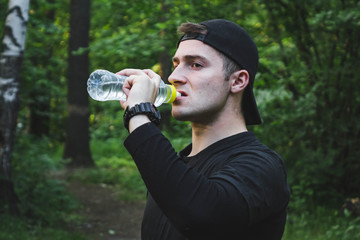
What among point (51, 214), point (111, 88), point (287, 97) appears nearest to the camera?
point (111, 88)

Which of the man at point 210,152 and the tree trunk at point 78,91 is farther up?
the man at point 210,152

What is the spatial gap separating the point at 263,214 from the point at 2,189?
5.73 meters

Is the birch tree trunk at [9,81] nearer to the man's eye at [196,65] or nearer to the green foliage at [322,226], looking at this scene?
the green foliage at [322,226]

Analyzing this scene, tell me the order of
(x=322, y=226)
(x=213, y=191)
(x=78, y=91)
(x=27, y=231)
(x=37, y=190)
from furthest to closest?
1. (x=78, y=91)
2. (x=37, y=190)
3. (x=322, y=226)
4. (x=27, y=231)
5. (x=213, y=191)

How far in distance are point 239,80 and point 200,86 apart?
0.20 m

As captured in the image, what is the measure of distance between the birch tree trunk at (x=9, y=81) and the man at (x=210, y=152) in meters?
4.81

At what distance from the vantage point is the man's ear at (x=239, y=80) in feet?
6.38

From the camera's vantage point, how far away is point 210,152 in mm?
1943

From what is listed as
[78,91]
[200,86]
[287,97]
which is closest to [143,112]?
[200,86]

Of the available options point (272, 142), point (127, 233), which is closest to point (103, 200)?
point (127, 233)

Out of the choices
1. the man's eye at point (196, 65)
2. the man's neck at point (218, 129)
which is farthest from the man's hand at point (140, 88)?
the man's neck at point (218, 129)

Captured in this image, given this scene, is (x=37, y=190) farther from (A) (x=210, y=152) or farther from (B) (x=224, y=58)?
(B) (x=224, y=58)

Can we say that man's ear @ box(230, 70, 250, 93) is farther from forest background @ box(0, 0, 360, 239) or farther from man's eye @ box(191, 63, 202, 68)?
forest background @ box(0, 0, 360, 239)

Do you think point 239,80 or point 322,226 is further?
point 322,226
